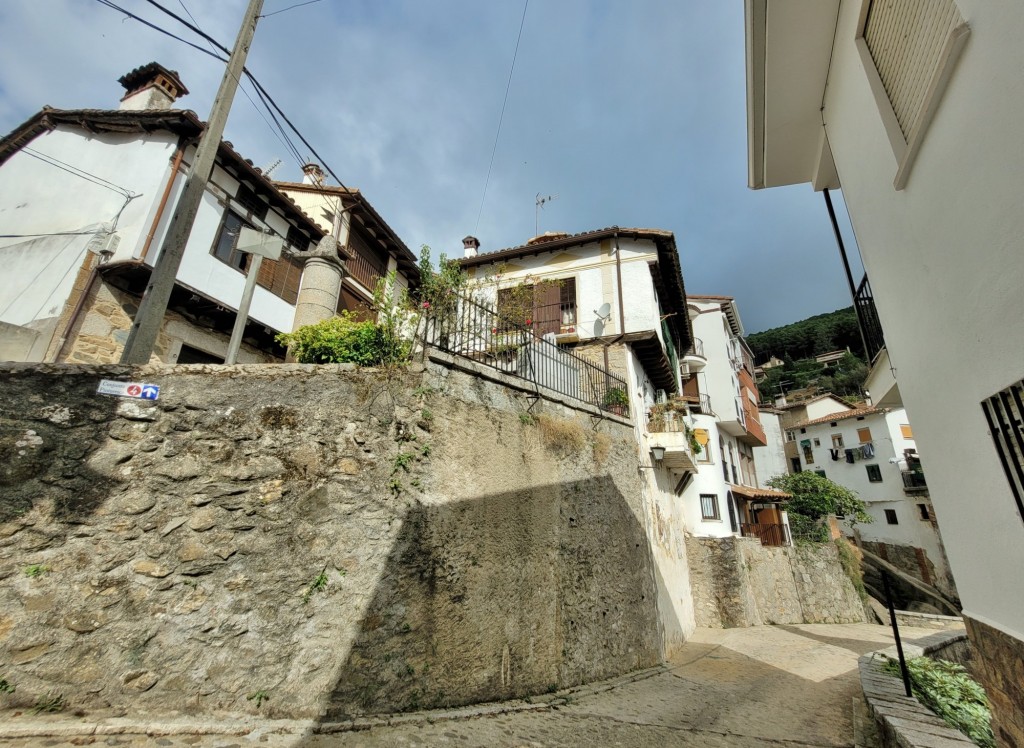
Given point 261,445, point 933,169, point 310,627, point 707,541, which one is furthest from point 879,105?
point 707,541

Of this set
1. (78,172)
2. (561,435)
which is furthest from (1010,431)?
(78,172)

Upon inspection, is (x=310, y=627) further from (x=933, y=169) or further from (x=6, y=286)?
(x=6, y=286)

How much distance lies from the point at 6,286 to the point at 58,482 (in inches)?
313

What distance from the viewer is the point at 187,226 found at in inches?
222

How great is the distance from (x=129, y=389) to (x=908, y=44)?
8196 mm

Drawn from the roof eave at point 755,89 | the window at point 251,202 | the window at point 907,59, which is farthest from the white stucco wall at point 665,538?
the window at point 251,202

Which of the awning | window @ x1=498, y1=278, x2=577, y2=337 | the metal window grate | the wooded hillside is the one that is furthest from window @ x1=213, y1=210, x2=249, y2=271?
the wooded hillside

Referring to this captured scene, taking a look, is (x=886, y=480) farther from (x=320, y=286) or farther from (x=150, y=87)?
(x=150, y=87)

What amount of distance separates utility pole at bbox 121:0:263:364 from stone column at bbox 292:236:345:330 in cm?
253

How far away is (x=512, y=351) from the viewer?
8.10 metres

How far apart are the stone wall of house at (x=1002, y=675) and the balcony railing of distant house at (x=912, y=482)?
3187cm

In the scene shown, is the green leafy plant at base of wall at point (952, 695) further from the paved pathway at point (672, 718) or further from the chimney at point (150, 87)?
the chimney at point (150, 87)

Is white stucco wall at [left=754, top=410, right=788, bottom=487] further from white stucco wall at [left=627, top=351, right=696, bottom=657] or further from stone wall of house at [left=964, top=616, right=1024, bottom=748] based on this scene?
stone wall of house at [left=964, top=616, right=1024, bottom=748]

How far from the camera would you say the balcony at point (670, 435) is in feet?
41.5
